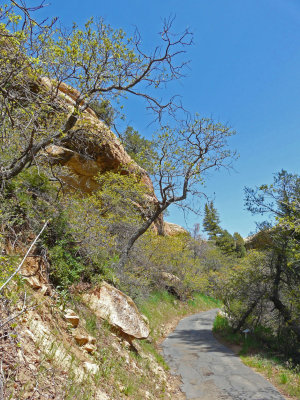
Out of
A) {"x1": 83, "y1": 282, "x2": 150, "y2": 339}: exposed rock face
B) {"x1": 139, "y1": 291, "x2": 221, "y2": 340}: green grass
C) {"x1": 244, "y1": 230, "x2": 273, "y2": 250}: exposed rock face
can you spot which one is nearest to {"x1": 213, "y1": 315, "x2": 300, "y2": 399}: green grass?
{"x1": 139, "y1": 291, "x2": 221, "y2": 340}: green grass

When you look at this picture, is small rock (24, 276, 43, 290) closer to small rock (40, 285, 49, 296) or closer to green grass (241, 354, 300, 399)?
small rock (40, 285, 49, 296)

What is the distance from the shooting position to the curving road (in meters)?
6.89

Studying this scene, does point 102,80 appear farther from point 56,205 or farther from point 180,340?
point 180,340

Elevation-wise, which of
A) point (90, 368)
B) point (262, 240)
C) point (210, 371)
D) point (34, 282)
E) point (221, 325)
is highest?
point (262, 240)

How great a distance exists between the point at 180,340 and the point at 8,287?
10236 mm

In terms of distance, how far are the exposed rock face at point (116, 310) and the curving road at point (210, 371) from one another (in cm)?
205

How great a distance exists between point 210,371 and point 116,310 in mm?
4227

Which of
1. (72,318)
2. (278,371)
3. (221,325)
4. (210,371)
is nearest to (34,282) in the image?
(72,318)

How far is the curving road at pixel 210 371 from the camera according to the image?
22.6 ft

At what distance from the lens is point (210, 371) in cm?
847

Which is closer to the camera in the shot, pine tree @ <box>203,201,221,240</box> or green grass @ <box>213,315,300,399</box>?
green grass @ <box>213,315,300,399</box>

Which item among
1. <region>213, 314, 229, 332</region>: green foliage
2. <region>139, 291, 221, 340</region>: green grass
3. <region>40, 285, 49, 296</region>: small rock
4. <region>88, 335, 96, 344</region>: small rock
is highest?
<region>40, 285, 49, 296</region>: small rock

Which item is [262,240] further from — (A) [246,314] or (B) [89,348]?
(B) [89,348]

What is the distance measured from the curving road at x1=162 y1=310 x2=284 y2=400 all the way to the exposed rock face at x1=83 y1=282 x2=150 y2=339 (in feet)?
6.72
